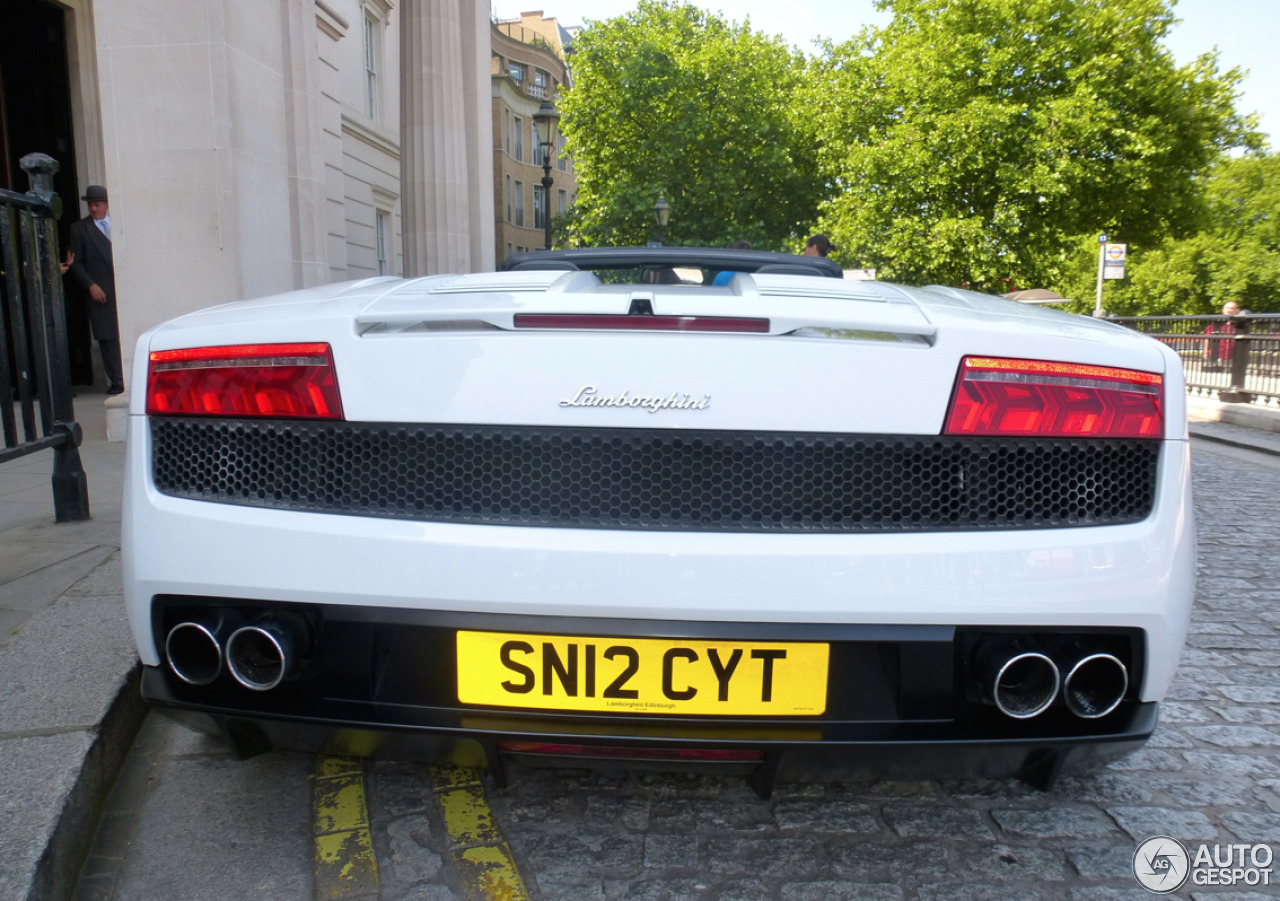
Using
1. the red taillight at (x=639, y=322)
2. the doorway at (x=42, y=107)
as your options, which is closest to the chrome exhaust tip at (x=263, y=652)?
the red taillight at (x=639, y=322)

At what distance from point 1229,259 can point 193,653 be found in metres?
55.2

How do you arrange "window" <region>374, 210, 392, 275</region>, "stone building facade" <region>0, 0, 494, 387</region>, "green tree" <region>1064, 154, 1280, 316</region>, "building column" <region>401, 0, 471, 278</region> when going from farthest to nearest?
1. "green tree" <region>1064, 154, 1280, 316</region>
2. "window" <region>374, 210, 392, 275</region>
3. "building column" <region>401, 0, 471, 278</region>
4. "stone building facade" <region>0, 0, 494, 387</region>

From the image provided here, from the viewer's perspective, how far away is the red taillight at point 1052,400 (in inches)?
69.4

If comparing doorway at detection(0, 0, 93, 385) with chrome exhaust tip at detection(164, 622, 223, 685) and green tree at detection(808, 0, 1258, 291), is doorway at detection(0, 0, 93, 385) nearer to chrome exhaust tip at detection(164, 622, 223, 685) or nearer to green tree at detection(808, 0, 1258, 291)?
chrome exhaust tip at detection(164, 622, 223, 685)

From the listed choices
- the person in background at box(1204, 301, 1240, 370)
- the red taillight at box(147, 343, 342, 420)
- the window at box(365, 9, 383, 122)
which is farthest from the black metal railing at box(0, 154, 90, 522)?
the window at box(365, 9, 383, 122)

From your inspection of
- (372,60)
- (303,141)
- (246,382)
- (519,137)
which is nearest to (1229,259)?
(519,137)

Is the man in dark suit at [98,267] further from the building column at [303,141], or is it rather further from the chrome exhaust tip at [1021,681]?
the chrome exhaust tip at [1021,681]

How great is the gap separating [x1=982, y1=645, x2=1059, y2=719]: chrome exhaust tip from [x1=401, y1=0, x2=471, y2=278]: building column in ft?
43.7

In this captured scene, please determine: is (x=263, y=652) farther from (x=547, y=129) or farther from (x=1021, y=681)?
(x=547, y=129)

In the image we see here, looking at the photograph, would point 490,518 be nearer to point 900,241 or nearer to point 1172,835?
point 1172,835

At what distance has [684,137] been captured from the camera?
132 ft

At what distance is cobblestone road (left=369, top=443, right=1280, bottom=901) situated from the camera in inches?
79.9

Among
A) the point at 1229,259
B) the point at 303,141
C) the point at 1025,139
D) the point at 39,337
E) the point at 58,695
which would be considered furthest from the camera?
the point at 1229,259

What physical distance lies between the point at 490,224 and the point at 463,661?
15191mm
